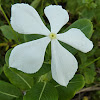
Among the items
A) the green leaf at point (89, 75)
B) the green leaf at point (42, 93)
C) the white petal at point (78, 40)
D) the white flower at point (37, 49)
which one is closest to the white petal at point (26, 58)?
the white flower at point (37, 49)

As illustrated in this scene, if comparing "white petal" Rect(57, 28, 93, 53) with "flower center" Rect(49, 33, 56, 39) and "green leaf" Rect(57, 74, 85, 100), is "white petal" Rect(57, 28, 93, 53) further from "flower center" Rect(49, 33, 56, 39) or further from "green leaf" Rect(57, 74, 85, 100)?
"green leaf" Rect(57, 74, 85, 100)

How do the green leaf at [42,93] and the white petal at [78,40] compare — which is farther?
the green leaf at [42,93]

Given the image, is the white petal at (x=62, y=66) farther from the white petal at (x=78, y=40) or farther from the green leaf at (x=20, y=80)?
the green leaf at (x=20, y=80)

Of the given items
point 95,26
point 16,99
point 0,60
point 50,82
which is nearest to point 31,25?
point 50,82

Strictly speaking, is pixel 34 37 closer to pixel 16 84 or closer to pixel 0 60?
pixel 16 84

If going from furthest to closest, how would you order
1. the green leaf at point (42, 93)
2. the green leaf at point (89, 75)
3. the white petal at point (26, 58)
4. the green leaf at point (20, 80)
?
the green leaf at point (89, 75)
the green leaf at point (20, 80)
the green leaf at point (42, 93)
the white petal at point (26, 58)

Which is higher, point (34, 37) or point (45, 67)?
point (34, 37)

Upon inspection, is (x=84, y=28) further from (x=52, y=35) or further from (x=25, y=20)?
(x=25, y=20)
